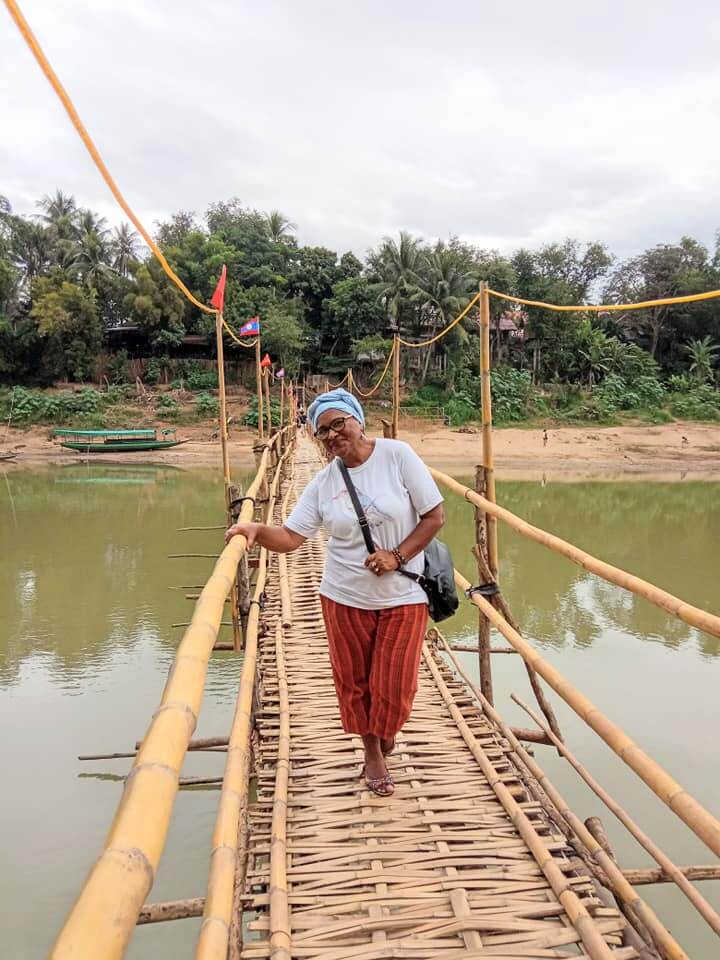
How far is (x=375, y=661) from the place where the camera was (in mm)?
1752

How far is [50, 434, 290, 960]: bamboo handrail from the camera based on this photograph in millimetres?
521

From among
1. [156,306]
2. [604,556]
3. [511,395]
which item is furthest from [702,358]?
[156,306]

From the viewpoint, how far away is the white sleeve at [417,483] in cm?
167

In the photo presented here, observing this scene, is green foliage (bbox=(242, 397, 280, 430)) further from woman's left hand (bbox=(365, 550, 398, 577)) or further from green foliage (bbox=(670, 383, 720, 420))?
woman's left hand (bbox=(365, 550, 398, 577))

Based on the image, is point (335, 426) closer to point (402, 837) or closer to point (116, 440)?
point (402, 837)

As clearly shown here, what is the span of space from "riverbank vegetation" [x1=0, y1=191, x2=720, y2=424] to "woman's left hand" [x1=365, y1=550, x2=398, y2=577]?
18.4m

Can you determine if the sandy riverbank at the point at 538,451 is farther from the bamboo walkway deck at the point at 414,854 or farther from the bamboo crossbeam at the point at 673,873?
the bamboo crossbeam at the point at 673,873

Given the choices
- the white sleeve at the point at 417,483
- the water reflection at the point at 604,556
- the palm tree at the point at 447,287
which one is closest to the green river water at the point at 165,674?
the water reflection at the point at 604,556

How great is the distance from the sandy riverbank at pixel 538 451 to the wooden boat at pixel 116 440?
235mm

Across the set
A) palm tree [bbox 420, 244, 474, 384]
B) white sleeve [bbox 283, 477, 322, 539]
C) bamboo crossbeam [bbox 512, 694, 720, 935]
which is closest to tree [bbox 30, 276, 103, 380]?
palm tree [bbox 420, 244, 474, 384]

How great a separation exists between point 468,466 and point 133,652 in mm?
12472

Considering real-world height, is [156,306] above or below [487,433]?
above

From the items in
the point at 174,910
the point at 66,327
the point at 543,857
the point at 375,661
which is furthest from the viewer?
the point at 66,327

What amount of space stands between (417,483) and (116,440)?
18.6 meters
